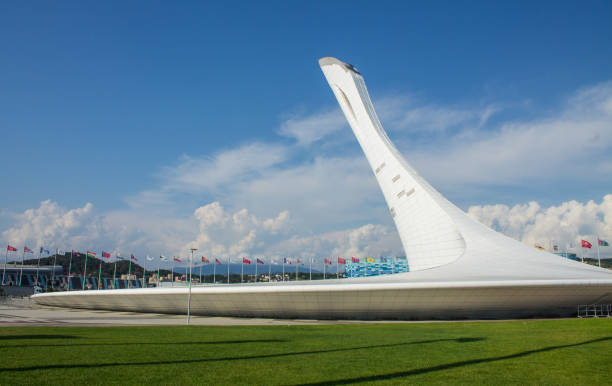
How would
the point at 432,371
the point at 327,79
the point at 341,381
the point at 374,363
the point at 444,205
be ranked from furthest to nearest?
the point at 327,79 → the point at 444,205 → the point at 374,363 → the point at 432,371 → the point at 341,381

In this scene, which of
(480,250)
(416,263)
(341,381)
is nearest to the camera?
(341,381)

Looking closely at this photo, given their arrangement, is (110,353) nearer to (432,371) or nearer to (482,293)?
(432,371)

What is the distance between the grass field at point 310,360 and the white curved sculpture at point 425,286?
259 inches

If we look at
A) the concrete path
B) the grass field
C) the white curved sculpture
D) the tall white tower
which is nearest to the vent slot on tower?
the tall white tower

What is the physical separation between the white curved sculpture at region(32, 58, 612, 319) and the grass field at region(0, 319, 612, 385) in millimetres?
6567

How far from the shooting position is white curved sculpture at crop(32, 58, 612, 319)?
53.7 ft

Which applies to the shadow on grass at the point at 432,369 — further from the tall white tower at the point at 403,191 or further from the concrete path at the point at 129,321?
the tall white tower at the point at 403,191

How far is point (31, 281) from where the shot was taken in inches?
2832

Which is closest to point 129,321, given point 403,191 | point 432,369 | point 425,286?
point 425,286

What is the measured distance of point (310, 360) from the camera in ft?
22.5

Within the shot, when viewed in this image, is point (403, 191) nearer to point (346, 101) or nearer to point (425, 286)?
point (346, 101)

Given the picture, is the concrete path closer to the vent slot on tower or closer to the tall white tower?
the tall white tower

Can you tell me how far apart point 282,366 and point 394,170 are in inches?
819

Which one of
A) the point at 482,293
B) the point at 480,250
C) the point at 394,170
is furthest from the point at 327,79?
the point at 482,293
